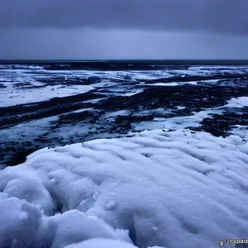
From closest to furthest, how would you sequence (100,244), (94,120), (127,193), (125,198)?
(100,244), (125,198), (127,193), (94,120)

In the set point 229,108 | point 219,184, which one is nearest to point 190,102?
point 229,108

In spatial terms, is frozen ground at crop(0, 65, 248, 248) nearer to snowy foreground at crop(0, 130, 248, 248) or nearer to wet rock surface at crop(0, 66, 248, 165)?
snowy foreground at crop(0, 130, 248, 248)

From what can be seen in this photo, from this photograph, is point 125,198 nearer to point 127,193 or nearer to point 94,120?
point 127,193

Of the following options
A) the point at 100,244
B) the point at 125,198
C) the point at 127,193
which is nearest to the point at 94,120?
the point at 127,193

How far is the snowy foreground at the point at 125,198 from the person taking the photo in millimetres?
2711

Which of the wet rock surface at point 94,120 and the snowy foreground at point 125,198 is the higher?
the snowy foreground at point 125,198

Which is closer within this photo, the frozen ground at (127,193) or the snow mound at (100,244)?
the snow mound at (100,244)

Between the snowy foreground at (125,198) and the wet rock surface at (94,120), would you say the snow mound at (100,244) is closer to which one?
the snowy foreground at (125,198)

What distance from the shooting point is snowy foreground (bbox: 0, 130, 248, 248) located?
271 centimetres

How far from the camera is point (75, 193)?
12.1 feet

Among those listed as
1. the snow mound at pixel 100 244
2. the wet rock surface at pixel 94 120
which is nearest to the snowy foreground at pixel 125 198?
the snow mound at pixel 100 244

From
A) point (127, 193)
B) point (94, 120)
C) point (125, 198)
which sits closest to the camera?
point (125, 198)

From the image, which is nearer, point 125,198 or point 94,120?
point 125,198

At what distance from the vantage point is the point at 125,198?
11.3 feet
